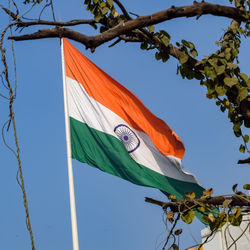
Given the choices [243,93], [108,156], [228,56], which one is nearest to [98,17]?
[228,56]

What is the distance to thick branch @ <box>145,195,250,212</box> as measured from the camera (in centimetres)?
518

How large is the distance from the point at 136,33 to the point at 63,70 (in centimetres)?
291

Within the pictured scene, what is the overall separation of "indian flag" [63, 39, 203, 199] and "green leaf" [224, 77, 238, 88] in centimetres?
346

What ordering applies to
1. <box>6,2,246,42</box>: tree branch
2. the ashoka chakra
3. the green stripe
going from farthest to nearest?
1. the ashoka chakra
2. the green stripe
3. <box>6,2,246,42</box>: tree branch

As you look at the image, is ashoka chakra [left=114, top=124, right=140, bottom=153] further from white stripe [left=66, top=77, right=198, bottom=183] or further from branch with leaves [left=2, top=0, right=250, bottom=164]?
branch with leaves [left=2, top=0, right=250, bottom=164]

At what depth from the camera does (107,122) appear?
9.59 metres

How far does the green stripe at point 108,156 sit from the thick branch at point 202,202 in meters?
3.55

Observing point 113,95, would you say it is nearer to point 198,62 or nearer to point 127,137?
point 127,137

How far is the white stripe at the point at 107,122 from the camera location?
951 cm

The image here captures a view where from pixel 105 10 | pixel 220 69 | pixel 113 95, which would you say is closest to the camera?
pixel 220 69

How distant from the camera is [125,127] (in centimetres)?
968

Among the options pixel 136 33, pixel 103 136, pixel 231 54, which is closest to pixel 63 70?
pixel 103 136

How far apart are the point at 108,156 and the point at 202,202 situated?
13.0ft

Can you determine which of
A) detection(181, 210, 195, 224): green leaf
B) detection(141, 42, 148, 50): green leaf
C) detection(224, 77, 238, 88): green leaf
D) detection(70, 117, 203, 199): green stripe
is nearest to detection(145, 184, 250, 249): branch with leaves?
detection(181, 210, 195, 224): green leaf
